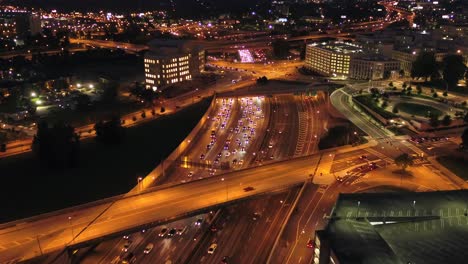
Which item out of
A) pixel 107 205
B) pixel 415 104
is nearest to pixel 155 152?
pixel 107 205

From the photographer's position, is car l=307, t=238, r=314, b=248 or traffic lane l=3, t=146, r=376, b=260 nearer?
car l=307, t=238, r=314, b=248

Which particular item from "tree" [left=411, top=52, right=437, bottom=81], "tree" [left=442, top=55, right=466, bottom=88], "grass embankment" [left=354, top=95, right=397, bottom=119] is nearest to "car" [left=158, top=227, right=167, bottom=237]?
"grass embankment" [left=354, top=95, right=397, bottom=119]

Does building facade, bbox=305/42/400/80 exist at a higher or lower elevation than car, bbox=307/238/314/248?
higher

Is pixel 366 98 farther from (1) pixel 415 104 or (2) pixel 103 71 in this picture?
(2) pixel 103 71

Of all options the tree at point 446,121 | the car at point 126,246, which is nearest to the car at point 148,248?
the car at point 126,246

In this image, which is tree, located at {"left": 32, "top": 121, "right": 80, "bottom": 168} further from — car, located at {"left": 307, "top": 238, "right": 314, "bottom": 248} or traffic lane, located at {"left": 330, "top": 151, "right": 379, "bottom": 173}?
traffic lane, located at {"left": 330, "top": 151, "right": 379, "bottom": 173}

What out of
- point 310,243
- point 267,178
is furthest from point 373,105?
point 310,243

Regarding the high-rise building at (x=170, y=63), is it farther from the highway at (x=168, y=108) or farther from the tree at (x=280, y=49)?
the tree at (x=280, y=49)
